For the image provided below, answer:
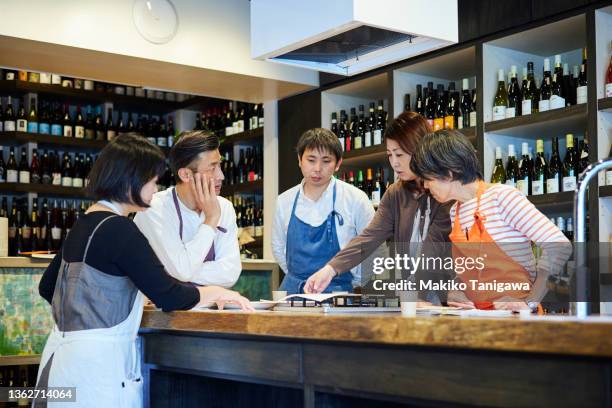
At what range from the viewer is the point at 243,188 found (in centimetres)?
624

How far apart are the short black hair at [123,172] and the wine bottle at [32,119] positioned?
14.7ft

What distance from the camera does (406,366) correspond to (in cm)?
147

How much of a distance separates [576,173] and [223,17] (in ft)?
8.16

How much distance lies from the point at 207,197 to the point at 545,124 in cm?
204

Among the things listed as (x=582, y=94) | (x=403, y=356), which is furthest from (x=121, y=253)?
(x=582, y=94)

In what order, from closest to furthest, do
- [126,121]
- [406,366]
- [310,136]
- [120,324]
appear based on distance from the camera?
[406,366] < [120,324] < [310,136] < [126,121]

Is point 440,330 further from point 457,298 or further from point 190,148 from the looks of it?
point 190,148

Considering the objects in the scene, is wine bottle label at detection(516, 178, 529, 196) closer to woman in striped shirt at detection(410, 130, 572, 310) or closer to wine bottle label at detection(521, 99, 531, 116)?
wine bottle label at detection(521, 99, 531, 116)

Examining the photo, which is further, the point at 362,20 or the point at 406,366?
the point at 362,20

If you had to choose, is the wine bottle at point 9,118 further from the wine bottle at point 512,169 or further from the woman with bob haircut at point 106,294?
the woman with bob haircut at point 106,294

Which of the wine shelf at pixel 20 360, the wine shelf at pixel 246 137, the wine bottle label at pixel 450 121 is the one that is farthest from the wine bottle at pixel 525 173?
the wine shelf at pixel 20 360

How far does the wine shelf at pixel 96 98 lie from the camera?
20.7ft

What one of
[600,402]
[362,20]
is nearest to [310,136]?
[362,20]

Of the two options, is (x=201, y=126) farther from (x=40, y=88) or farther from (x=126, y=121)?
(x=40, y=88)
